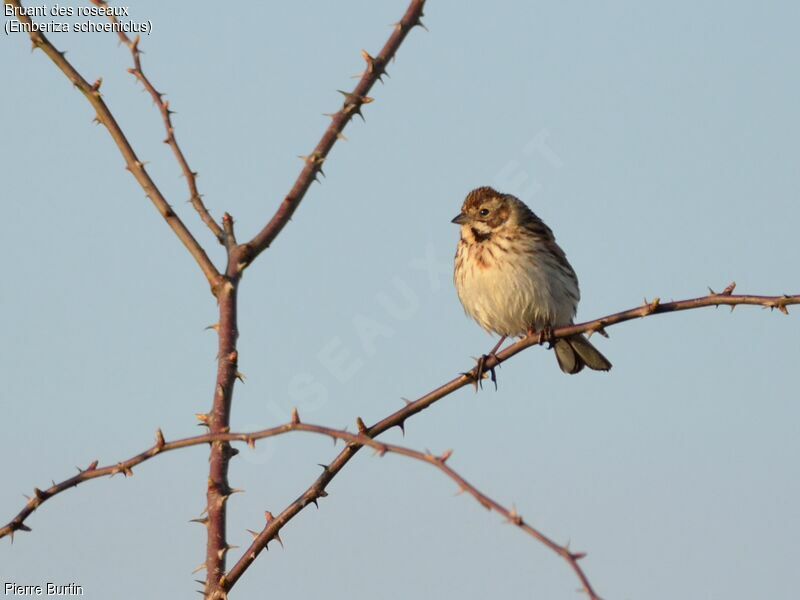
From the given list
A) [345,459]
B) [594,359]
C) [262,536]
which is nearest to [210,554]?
[262,536]

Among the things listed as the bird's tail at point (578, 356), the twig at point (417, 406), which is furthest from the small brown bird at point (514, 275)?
the twig at point (417, 406)

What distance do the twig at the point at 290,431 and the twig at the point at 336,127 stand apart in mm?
702

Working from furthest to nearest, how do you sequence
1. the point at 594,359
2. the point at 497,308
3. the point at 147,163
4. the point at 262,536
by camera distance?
the point at 594,359
the point at 497,308
the point at 147,163
the point at 262,536

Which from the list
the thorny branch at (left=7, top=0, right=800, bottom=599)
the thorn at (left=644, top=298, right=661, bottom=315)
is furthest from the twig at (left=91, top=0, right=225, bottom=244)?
the thorn at (left=644, top=298, right=661, bottom=315)

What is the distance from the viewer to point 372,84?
11.8 ft

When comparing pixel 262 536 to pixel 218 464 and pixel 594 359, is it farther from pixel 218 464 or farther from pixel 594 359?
pixel 594 359

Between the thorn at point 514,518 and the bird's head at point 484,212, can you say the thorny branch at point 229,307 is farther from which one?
the bird's head at point 484,212

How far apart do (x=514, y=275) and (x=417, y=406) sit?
4541mm

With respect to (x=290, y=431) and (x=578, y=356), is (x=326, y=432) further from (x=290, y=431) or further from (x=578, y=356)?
(x=578, y=356)

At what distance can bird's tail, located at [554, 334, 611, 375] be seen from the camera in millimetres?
8651

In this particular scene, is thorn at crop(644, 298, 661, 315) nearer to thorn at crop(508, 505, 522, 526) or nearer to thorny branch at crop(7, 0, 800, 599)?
thorny branch at crop(7, 0, 800, 599)

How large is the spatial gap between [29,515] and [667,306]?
2.07 metres

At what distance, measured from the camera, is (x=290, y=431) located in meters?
2.73

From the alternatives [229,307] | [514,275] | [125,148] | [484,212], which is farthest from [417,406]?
[484,212]
